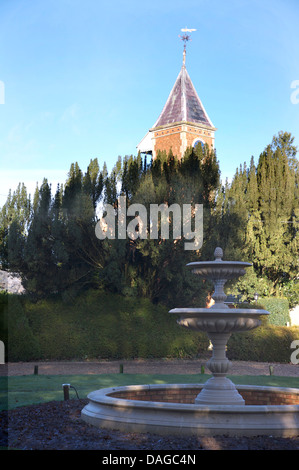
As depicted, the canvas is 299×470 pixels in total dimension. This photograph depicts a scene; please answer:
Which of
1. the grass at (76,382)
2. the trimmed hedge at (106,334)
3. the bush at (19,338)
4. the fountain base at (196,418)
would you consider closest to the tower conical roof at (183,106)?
the trimmed hedge at (106,334)

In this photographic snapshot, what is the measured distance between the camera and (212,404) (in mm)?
8992

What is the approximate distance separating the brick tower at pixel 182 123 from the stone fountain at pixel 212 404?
27.9m

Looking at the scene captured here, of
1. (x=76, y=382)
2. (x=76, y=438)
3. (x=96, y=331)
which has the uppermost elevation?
(x=76, y=438)

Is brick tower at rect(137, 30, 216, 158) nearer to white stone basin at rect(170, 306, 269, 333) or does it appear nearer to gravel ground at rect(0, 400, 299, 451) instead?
white stone basin at rect(170, 306, 269, 333)

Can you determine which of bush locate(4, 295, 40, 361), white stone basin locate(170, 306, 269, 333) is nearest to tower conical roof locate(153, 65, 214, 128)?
bush locate(4, 295, 40, 361)

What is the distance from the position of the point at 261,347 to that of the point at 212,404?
14212mm

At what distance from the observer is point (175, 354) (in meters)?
22.1

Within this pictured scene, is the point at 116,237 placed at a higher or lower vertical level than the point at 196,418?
higher

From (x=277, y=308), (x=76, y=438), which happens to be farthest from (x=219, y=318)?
(x=277, y=308)

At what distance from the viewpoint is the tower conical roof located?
127ft

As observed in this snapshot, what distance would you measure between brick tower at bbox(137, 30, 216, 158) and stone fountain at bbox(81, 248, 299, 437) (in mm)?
27912

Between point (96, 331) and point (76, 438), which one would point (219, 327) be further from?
point (96, 331)
